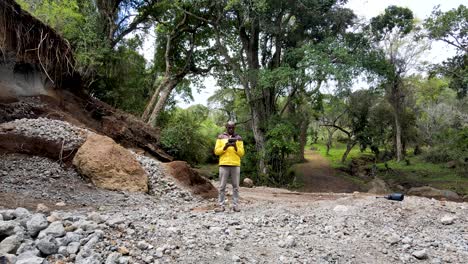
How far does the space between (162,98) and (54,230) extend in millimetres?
16890

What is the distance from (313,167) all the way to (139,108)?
47.3 feet

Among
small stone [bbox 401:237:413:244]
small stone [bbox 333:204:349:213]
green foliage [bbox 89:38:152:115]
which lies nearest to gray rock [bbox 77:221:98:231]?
small stone [bbox 401:237:413:244]

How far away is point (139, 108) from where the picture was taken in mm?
22297

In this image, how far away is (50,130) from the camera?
27.3 feet

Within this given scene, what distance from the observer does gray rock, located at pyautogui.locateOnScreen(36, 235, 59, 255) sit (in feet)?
12.3

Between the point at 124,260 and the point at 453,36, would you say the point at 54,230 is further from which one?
the point at 453,36

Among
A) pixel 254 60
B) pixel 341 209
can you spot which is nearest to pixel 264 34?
pixel 254 60

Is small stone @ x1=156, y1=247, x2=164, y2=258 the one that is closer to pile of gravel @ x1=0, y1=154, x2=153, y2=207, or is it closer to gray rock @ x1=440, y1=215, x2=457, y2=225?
pile of gravel @ x1=0, y1=154, x2=153, y2=207

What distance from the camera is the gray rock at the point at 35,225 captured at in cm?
405

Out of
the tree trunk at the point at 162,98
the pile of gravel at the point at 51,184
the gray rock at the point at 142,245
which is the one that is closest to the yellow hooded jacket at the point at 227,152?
the pile of gravel at the point at 51,184

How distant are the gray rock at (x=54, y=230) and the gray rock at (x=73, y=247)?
252mm

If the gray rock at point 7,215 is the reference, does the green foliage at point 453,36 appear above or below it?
above

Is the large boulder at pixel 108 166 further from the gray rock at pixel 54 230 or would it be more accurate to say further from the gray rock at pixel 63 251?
the gray rock at pixel 63 251

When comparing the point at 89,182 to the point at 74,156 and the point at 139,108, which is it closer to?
the point at 74,156
